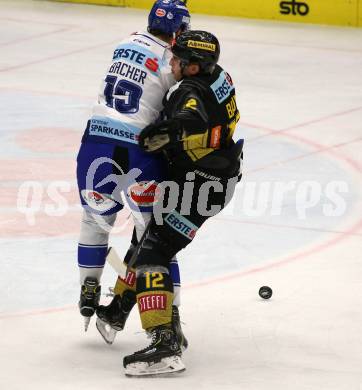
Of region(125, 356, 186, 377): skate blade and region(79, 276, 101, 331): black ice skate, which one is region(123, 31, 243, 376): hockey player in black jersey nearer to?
region(125, 356, 186, 377): skate blade

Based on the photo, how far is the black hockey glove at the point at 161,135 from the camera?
456 centimetres

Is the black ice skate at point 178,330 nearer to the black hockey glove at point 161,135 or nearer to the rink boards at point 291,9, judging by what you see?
the black hockey glove at point 161,135

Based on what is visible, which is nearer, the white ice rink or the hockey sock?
the white ice rink

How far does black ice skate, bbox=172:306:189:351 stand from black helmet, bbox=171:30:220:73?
3.43 feet

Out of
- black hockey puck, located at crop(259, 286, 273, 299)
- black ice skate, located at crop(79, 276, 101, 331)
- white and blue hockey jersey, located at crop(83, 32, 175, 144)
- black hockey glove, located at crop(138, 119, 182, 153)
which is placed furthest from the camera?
black hockey puck, located at crop(259, 286, 273, 299)

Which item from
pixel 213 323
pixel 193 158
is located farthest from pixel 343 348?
pixel 193 158

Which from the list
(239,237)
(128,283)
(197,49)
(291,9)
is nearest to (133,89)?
(197,49)

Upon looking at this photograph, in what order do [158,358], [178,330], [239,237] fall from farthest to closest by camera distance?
[239,237] < [178,330] < [158,358]

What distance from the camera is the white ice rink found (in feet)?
16.1

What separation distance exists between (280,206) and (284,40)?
5.68 meters

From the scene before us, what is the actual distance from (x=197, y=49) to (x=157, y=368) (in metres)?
1.31

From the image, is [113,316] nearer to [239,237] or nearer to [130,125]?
[130,125]

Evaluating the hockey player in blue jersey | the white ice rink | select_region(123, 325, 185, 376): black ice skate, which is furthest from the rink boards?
select_region(123, 325, 185, 376): black ice skate

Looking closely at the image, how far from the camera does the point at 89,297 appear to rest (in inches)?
201
